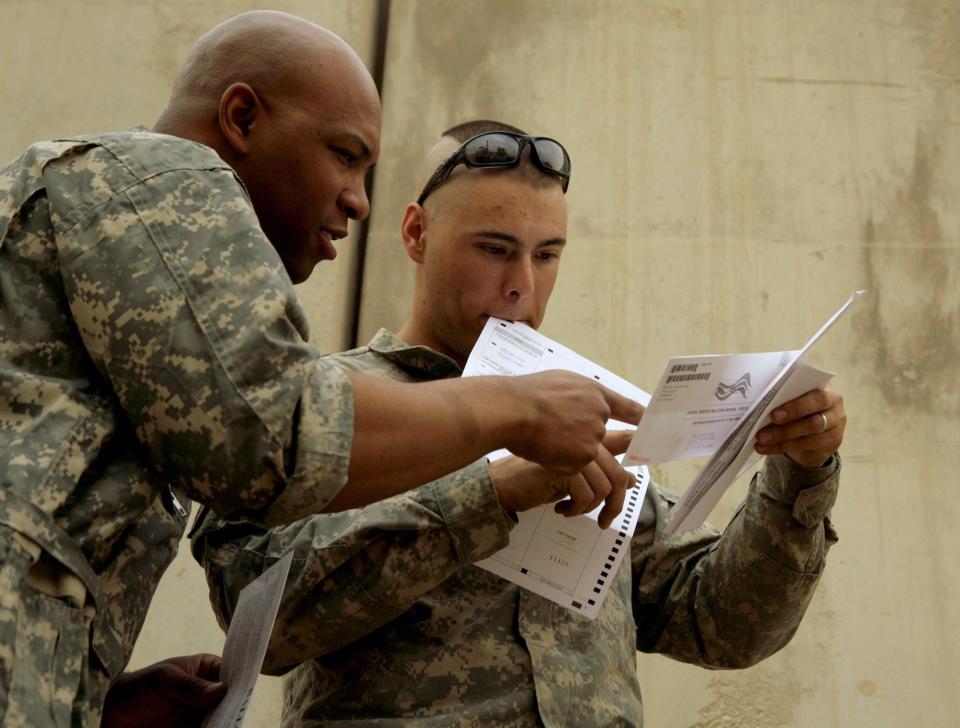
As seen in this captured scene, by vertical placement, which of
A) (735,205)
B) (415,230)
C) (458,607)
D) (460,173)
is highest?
(460,173)

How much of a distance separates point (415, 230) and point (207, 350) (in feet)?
3.40

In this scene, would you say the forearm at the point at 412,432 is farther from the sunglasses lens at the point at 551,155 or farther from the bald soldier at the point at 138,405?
the sunglasses lens at the point at 551,155

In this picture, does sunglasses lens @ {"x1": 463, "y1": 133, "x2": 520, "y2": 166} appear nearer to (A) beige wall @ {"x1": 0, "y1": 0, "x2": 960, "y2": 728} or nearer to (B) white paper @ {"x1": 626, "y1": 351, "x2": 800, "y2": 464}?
(B) white paper @ {"x1": 626, "y1": 351, "x2": 800, "y2": 464}

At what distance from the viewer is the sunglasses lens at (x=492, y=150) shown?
1938mm

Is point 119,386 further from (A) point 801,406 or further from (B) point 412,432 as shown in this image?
(A) point 801,406

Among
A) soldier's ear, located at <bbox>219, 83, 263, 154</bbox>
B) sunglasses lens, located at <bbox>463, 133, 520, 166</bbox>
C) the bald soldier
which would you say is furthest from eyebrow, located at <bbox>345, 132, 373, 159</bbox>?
sunglasses lens, located at <bbox>463, 133, 520, 166</bbox>

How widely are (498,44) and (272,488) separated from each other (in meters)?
2.38

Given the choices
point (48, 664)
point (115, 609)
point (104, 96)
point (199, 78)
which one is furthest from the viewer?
point (104, 96)

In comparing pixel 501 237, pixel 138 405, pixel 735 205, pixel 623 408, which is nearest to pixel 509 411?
pixel 623 408

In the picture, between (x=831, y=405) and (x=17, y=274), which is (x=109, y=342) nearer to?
(x=17, y=274)

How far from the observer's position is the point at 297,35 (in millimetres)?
1435

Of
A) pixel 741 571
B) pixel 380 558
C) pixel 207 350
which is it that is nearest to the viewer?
pixel 207 350

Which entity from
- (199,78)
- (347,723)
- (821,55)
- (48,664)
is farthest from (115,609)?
(821,55)

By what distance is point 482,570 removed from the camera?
169cm
